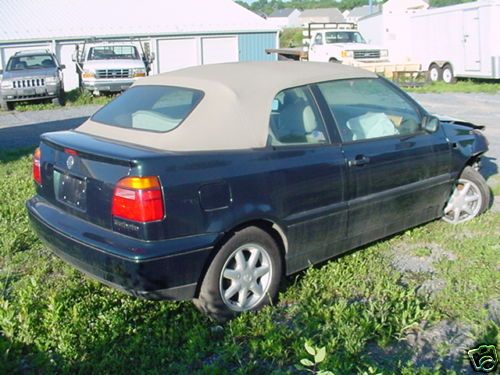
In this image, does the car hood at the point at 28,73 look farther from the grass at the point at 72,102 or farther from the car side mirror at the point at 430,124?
the car side mirror at the point at 430,124

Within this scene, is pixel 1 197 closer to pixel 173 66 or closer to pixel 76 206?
pixel 76 206

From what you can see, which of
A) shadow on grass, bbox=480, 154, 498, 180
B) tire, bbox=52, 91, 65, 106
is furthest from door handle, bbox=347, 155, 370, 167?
tire, bbox=52, 91, 65, 106

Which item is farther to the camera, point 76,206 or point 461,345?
point 76,206

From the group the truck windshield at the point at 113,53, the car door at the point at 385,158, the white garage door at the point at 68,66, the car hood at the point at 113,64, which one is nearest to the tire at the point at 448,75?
the car hood at the point at 113,64

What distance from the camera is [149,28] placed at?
2756 cm

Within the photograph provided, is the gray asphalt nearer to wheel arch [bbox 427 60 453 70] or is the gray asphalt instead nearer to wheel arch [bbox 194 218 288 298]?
wheel arch [bbox 427 60 453 70]

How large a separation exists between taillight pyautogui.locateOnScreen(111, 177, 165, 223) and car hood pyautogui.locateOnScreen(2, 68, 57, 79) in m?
16.3

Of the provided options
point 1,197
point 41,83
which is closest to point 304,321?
point 1,197

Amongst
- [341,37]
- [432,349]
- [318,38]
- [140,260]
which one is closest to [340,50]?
[341,37]

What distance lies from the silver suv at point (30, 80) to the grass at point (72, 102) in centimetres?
33

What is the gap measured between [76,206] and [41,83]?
51.9 ft

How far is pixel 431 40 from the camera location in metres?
24.4

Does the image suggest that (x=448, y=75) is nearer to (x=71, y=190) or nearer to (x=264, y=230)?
(x=264, y=230)

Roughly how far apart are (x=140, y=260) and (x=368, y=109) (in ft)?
8.70
